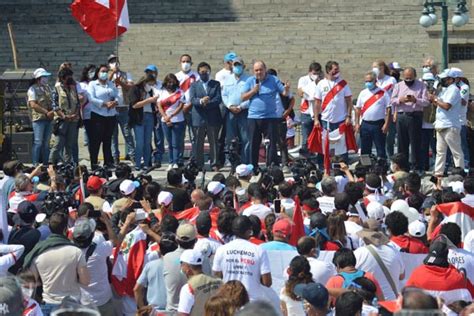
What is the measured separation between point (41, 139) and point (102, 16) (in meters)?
2.46

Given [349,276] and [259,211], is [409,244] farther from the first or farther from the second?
[259,211]

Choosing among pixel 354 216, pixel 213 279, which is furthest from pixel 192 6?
pixel 213 279

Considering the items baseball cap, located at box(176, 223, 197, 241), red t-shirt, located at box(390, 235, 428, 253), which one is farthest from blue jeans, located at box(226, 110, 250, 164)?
baseball cap, located at box(176, 223, 197, 241)

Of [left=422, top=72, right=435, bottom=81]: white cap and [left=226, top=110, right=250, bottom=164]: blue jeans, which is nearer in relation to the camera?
[left=226, top=110, right=250, bottom=164]: blue jeans

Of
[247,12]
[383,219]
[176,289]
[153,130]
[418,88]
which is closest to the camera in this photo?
[176,289]

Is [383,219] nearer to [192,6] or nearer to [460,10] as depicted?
[460,10]

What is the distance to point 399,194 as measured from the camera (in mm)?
13438

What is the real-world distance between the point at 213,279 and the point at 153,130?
10.6 metres

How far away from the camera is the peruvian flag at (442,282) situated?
29.9ft

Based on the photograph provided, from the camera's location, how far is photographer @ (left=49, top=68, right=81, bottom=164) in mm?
18328

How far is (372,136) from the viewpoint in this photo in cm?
1833

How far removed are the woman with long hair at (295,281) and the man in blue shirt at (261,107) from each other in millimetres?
8888

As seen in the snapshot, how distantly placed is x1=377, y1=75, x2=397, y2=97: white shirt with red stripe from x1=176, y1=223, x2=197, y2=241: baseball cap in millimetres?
9470

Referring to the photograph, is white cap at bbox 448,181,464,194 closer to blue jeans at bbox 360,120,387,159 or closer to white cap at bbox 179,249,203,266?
white cap at bbox 179,249,203,266
